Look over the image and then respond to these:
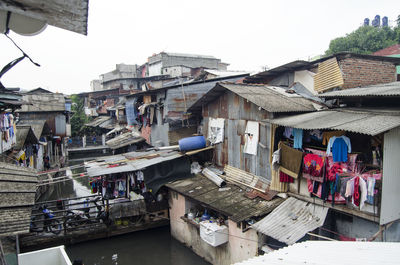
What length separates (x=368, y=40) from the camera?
1241 inches

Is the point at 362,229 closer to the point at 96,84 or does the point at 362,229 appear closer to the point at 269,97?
the point at 269,97

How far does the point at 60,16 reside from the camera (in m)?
2.65

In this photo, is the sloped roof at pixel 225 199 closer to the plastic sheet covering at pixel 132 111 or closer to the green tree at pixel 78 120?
the plastic sheet covering at pixel 132 111

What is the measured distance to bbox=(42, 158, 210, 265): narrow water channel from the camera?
1316 cm

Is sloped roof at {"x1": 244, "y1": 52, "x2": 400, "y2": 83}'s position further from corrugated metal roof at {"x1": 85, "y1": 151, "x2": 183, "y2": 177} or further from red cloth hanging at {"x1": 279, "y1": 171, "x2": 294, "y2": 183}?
corrugated metal roof at {"x1": 85, "y1": 151, "x2": 183, "y2": 177}

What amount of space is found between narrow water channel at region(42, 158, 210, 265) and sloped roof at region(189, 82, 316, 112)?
7.64 m

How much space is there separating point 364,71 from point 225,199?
8014 millimetres

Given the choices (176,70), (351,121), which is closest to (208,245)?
(351,121)

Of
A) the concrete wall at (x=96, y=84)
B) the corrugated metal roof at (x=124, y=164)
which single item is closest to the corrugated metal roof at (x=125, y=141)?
the corrugated metal roof at (x=124, y=164)

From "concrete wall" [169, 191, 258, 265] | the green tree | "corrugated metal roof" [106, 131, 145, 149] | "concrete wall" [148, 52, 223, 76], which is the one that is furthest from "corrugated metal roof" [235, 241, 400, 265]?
"concrete wall" [148, 52, 223, 76]

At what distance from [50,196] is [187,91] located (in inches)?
553

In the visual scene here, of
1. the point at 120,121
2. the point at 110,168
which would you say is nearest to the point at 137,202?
the point at 110,168

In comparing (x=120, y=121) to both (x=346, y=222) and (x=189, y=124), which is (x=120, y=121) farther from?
(x=346, y=222)

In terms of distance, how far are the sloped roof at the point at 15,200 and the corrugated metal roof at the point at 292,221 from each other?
6784 millimetres
